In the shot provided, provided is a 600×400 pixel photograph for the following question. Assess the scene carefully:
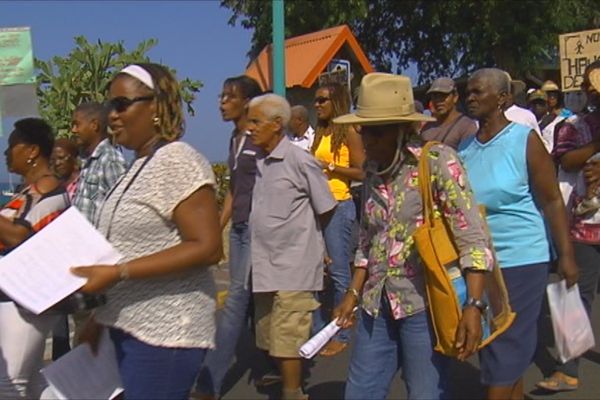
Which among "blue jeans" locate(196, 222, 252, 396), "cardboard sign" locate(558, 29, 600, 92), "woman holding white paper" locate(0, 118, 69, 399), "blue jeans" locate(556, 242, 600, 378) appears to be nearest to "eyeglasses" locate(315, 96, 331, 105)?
"blue jeans" locate(196, 222, 252, 396)

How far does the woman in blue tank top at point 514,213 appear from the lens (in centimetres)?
367

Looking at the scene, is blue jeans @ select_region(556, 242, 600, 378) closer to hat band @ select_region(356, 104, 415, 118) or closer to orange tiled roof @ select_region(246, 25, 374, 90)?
hat band @ select_region(356, 104, 415, 118)

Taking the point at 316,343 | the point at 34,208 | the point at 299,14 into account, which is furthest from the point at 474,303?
the point at 299,14

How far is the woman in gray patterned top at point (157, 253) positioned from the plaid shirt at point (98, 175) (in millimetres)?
1649

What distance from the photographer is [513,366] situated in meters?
3.67

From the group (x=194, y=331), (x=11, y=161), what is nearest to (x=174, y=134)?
(x=194, y=331)

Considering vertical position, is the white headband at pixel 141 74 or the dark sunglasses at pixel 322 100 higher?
the white headband at pixel 141 74

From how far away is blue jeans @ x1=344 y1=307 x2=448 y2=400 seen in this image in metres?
3.19

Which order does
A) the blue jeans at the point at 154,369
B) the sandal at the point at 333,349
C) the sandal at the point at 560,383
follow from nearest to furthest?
the blue jeans at the point at 154,369 → the sandal at the point at 560,383 → the sandal at the point at 333,349

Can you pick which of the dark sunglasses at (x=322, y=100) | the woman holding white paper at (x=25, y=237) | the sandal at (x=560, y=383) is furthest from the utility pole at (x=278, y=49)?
the woman holding white paper at (x=25, y=237)

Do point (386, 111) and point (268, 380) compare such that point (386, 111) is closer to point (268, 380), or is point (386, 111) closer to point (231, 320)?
point (231, 320)

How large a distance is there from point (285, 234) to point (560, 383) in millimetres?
1916

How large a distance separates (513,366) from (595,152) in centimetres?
156

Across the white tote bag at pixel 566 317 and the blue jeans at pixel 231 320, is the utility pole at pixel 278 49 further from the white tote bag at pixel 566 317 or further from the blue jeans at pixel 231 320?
the white tote bag at pixel 566 317
